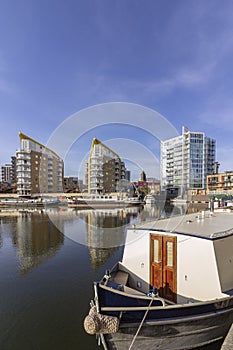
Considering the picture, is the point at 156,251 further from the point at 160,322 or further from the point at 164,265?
the point at 160,322

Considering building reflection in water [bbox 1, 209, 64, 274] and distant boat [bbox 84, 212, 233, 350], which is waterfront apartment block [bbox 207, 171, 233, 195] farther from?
distant boat [bbox 84, 212, 233, 350]

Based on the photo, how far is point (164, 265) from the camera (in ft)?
20.9

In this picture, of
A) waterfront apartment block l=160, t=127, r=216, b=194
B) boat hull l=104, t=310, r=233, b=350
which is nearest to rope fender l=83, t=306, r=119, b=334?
boat hull l=104, t=310, r=233, b=350

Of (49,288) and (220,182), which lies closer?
(49,288)

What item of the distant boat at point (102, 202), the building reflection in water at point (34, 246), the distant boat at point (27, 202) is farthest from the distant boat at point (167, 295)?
the distant boat at point (27, 202)

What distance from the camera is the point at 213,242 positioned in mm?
5758

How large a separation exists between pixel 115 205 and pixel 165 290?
53.7m

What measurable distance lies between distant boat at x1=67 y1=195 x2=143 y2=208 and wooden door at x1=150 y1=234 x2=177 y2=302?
168 ft

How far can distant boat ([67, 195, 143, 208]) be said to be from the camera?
A: 190 ft

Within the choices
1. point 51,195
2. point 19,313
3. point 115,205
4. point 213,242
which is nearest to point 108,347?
point 213,242

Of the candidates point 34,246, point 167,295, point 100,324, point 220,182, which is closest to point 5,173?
point 220,182

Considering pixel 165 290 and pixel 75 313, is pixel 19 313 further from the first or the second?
pixel 165 290

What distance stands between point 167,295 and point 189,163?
84.3 meters

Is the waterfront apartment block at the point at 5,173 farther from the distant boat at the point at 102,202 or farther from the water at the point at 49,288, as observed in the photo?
the water at the point at 49,288
